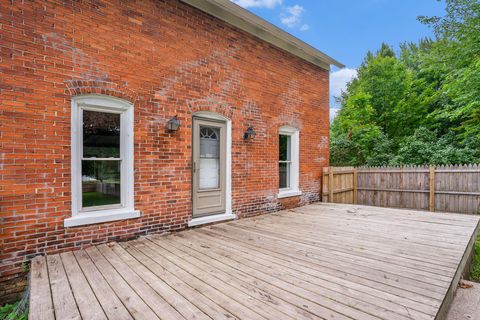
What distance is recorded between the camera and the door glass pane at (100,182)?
3.81 m

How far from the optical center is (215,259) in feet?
10.7

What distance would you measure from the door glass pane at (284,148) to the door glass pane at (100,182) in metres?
4.21

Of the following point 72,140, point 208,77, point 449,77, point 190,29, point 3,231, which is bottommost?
point 3,231

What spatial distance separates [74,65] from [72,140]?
42.1 inches

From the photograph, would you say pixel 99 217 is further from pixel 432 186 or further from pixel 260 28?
pixel 432 186

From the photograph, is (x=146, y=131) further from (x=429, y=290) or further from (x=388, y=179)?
(x=388, y=179)

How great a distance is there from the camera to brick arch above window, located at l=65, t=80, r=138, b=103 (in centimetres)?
360

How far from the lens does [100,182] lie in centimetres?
396

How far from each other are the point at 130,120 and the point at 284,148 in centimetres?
433

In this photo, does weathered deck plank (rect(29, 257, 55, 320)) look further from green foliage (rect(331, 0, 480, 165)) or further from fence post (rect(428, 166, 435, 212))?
green foliage (rect(331, 0, 480, 165))

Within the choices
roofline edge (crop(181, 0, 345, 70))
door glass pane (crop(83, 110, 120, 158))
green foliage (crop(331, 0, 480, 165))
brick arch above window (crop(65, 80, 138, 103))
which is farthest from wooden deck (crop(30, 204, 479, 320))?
green foliage (crop(331, 0, 480, 165))

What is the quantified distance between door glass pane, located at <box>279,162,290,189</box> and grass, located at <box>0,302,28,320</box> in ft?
18.4

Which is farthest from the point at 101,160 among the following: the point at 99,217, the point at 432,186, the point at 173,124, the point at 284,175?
the point at 432,186

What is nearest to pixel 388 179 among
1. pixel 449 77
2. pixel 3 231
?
pixel 449 77
